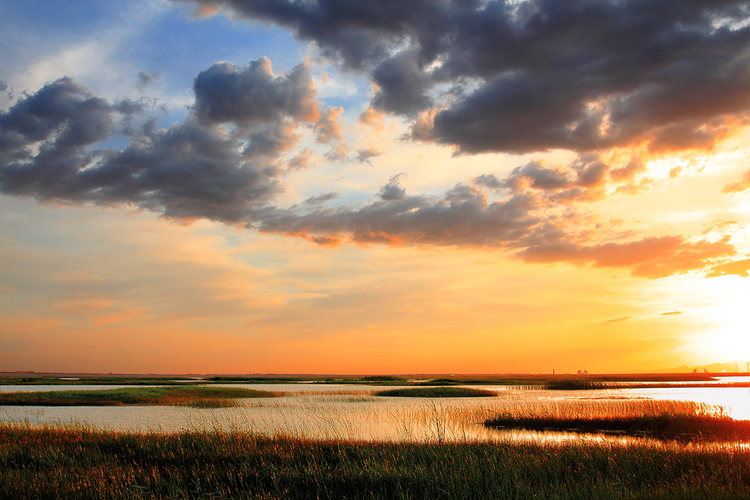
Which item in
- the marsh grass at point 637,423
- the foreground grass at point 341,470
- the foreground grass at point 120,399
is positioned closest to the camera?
the foreground grass at point 341,470

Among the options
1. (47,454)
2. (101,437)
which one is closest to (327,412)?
(101,437)

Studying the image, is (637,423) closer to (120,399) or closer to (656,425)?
(656,425)

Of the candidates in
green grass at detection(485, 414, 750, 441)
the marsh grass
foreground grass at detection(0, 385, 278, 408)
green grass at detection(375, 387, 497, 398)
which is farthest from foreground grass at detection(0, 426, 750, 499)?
green grass at detection(375, 387, 497, 398)

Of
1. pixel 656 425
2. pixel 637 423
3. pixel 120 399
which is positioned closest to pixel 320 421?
pixel 637 423

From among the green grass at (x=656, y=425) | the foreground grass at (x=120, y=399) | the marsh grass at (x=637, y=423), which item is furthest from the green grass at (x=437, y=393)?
the green grass at (x=656, y=425)

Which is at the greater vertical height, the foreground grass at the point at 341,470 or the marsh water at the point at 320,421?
the foreground grass at the point at 341,470

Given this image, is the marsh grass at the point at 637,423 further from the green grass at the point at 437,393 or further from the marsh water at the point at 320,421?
the green grass at the point at 437,393

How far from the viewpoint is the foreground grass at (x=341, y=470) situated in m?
11.1

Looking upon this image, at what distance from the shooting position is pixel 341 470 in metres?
13.1

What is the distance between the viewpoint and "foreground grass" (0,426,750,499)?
1108cm

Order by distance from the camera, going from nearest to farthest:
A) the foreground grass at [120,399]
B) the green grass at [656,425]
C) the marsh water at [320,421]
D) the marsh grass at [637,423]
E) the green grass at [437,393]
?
the marsh water at [320,421], the green grass at [656,425], the marsh grass at [637,423], the foreground grass at [120,399], the green grass at [437,393]

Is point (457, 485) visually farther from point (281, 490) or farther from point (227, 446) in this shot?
point (227, 446)

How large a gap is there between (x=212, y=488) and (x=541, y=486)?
26.8 feet

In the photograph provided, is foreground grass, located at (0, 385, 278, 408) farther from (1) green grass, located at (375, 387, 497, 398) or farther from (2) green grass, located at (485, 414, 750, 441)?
(2) green grass, located at (485, 414, 750, 441)
